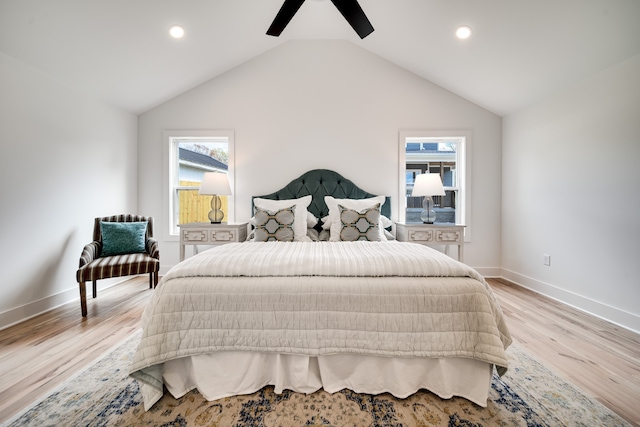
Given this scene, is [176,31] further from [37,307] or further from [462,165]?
[462,165]

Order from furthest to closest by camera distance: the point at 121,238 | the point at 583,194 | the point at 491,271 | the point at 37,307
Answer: the point at 491,271
the point at 121,238
the point at 583,194
the point at 37,307

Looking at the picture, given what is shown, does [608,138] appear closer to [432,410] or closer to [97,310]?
[432,410]

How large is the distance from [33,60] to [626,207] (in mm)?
5303

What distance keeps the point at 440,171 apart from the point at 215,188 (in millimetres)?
3095

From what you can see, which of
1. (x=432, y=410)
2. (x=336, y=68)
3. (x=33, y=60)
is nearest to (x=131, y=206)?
(x=33, y=60)

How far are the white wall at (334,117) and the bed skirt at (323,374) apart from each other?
2.57 metres

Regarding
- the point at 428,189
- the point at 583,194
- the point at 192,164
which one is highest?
the point at 192,164

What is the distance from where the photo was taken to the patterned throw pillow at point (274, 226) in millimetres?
2674

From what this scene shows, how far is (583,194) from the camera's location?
2.59 meters

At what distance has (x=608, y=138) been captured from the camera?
2.37m

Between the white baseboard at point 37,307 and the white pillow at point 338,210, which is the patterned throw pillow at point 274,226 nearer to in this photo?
the white pillow at point 338,210

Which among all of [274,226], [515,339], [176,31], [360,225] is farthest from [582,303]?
[176,31]

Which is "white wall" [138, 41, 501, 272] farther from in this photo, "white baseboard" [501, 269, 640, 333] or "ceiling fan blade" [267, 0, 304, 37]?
"ceiling fan blade" [267, 0, 304, 37]

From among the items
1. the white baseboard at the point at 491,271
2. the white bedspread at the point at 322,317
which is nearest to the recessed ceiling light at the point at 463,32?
the white bedspread at the point at 322,317
